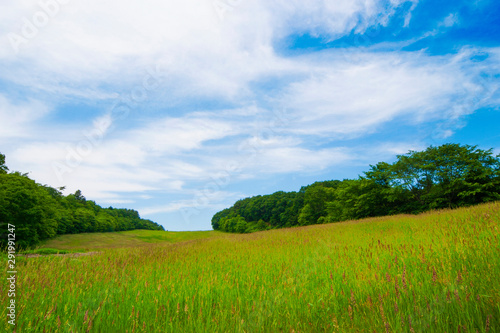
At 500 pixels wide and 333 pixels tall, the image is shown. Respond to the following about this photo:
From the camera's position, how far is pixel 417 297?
2842mm

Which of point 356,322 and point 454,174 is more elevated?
point 454,174

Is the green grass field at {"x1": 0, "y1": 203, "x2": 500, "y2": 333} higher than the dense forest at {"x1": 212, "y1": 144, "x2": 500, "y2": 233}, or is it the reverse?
the dense forest at {"x1": 212, "y1": 144, "x2": 500, "y2": 233}

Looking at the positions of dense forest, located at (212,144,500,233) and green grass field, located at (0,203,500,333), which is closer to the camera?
green grass field, located at (0,203,500,333)

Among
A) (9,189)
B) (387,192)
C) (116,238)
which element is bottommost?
(116,238)

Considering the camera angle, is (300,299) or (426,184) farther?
(426,184)

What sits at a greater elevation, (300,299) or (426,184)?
(426,184)

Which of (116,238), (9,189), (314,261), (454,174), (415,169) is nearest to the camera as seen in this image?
(314,261)

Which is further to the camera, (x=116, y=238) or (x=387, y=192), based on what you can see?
(x=116, y=238)

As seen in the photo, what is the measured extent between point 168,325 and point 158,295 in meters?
1.18

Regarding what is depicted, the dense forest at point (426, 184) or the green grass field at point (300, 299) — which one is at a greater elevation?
the dense forest at point (426, 184)

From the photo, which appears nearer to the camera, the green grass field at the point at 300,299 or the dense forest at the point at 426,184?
the green grass field at the point at 300,299

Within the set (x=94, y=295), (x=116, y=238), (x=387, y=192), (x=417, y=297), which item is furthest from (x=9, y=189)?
(x=387, y=192)

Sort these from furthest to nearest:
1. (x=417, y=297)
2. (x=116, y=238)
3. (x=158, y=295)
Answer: (x=116, y=238) → (x=158, y=295) → (x=417, y=297)

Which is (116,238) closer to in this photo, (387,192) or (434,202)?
(387,192)
